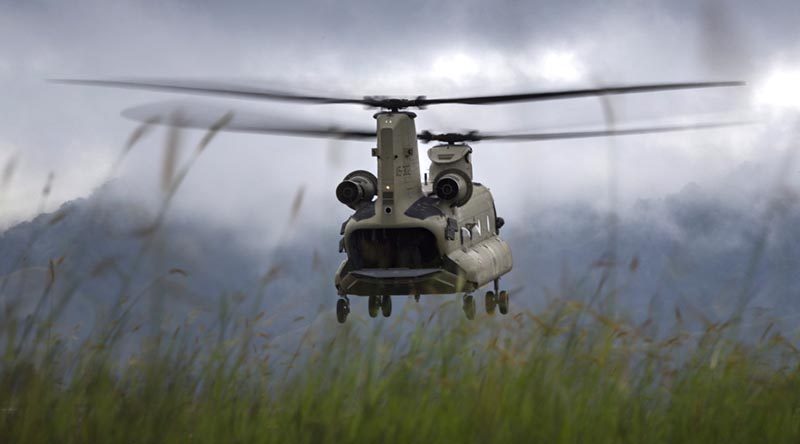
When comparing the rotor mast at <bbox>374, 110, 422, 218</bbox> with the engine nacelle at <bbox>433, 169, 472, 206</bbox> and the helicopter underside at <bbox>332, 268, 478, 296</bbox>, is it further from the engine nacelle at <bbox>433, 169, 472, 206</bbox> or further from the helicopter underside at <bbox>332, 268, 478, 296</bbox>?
the helicopter underside at <bbox>332, 268, 478, 296</bbox>

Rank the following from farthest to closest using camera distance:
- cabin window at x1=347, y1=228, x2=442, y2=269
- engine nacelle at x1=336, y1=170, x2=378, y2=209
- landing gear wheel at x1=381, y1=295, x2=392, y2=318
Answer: landing gear wheel at x1=381, y1=295, x2=392, y2=318 < engine nacelle at x1=336, y1=170, x2=378, y2=209 < cabin window at x1=347, y1=228, x2=442, y2=269

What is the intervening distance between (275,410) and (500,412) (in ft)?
3.38

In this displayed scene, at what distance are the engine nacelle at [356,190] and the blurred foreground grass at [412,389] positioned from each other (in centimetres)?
1216

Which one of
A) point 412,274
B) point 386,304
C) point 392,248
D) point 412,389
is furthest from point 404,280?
point 412,389

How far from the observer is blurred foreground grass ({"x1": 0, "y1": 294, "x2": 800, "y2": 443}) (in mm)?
4250

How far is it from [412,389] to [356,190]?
42.5 feet

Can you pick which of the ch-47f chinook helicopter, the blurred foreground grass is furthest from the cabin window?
the blurred foreground grass

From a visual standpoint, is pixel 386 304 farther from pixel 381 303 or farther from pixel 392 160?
pixel 392 160

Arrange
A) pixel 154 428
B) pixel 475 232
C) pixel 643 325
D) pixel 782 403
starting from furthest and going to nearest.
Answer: pixel 475 232 < pixel 643 325 < pixel 782 403 < pixel 154 428

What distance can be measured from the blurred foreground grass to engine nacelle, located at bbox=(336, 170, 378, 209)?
479 inches

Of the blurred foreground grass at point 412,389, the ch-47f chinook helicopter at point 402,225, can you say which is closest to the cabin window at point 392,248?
the ch-47f chinook helicopter at point 402,225

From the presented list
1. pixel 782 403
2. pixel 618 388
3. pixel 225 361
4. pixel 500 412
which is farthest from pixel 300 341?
pixel 782 403

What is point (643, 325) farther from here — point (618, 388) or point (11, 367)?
point (11, 367)

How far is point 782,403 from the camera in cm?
507
